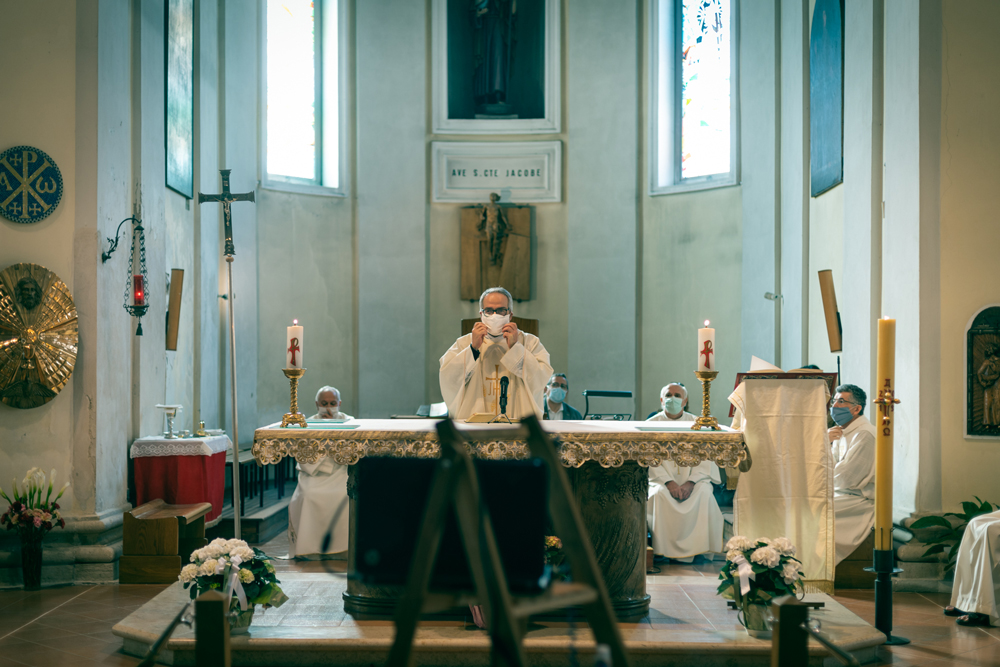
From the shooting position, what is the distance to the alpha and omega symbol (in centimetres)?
618

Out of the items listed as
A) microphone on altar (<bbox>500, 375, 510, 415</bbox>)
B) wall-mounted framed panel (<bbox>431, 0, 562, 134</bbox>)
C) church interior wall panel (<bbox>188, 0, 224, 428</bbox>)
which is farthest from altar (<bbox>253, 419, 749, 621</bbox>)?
wall-mounted framed panel (<bbox>431, 0, 562, 134</bbox>)

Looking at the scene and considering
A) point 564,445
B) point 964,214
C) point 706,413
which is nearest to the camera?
point 564,445

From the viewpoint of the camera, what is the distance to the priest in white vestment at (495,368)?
517 centimetres

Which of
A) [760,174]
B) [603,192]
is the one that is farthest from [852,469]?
[603,192]

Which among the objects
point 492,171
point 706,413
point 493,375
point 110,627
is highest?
point 492,171

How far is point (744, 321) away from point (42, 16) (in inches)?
280

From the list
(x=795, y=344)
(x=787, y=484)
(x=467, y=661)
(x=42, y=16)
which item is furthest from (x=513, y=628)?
(x=795, y=344)

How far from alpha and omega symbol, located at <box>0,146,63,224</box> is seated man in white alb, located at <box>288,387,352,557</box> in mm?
2444

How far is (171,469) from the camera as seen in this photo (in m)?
6.80

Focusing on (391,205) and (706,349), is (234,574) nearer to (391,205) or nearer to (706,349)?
(706,349)

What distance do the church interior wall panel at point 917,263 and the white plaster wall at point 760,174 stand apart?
111 inches

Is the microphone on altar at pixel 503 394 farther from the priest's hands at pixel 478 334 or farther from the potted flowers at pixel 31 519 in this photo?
the potted flowers at pixel 31 519

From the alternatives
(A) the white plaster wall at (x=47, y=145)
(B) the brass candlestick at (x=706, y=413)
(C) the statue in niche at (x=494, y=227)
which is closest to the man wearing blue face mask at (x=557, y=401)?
(C) the statue in niche at (x=494, y=227)

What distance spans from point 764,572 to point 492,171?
7160 mm
